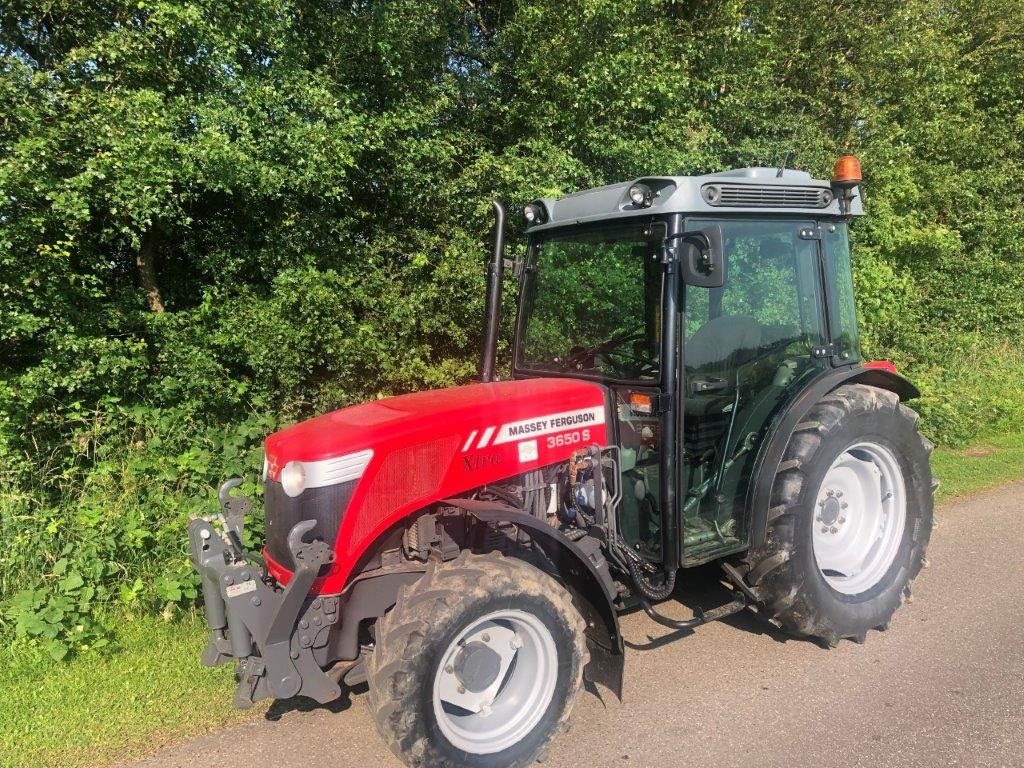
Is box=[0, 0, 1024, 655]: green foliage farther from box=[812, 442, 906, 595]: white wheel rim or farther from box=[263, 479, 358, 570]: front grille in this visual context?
box=[812, 442, 906, 595]: white wheel rim

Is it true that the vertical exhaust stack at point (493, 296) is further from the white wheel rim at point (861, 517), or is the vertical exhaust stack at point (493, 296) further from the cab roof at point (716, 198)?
the white wheel rim at point (861, 517)

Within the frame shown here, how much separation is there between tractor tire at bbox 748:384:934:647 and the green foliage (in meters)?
3.07

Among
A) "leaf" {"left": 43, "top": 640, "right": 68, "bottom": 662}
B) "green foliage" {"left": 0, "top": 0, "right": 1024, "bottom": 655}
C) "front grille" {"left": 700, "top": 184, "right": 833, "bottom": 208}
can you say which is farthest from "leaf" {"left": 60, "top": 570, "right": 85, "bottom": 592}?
"front grille" {"left": 700, "top": 184, "right": 833, "bottom": 208}

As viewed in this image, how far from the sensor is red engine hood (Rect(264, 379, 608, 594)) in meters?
2.54

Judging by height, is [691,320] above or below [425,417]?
above

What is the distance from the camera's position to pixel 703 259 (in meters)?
2.78

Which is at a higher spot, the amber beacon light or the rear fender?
the amber beacon light

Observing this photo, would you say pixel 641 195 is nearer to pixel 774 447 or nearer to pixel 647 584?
pixel 774 447

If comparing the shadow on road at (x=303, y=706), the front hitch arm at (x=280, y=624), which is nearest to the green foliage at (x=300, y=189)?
the shadow on road at (x=303, y=706)

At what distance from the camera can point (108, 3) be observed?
4.65 meters

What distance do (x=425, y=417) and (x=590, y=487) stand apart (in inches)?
32.0

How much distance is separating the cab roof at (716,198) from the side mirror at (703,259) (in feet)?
0.68

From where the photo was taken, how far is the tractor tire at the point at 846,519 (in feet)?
10.6

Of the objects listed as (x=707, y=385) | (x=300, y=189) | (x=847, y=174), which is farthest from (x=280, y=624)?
(x=300, y=189)
